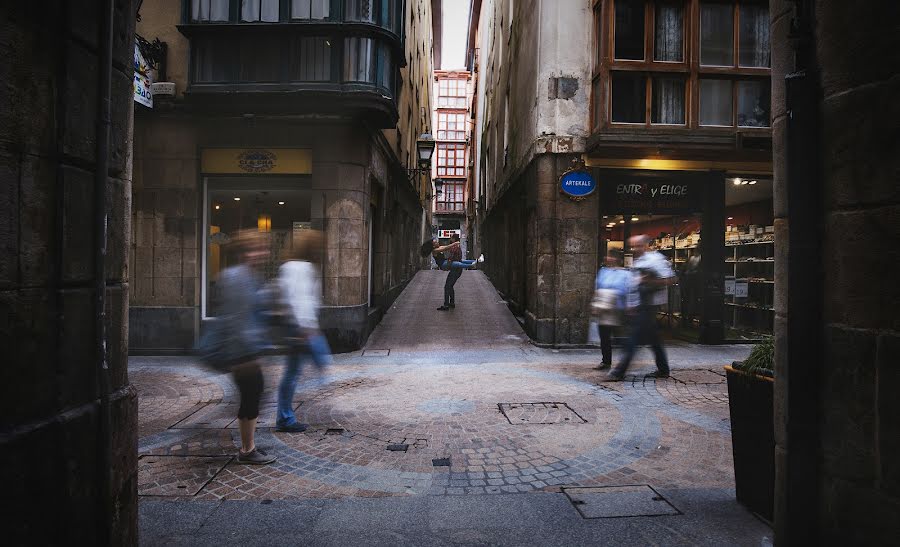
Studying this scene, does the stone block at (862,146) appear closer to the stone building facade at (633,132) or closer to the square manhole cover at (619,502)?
the square manhole cover at (619,502)

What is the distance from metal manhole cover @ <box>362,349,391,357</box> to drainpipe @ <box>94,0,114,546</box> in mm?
6847

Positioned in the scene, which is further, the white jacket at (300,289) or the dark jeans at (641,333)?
the dark jeans at (641,333)

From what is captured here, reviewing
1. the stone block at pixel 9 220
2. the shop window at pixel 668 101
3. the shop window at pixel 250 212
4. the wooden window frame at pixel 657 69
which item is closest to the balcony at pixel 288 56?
the shop window at pixel 250 212

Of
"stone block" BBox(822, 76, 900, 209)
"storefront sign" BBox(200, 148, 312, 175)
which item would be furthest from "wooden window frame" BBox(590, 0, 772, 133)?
"stone block" BBox(822, 76, 900, 209)

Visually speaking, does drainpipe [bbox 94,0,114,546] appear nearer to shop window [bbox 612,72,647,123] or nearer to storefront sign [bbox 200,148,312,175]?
storefront sign [bbox 200,148,312,175]

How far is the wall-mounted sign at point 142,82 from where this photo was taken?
8633mm

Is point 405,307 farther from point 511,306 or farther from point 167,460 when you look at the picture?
point 167,460

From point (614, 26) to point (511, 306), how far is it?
7473 mm

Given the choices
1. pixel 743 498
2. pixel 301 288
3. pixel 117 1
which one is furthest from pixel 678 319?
pixel 117 1

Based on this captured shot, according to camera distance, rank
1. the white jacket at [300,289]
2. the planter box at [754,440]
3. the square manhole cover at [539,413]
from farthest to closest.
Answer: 1. the square manhole cover at [539,413]
2. the white jacket at [300,289]
3. the planter box at [754,440]

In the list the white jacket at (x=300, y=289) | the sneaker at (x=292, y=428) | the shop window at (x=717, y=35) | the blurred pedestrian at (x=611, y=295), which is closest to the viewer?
the white jacket at (x=300, y=289)

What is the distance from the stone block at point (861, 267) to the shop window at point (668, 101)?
27.5ft

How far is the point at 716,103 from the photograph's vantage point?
1016 centimetres

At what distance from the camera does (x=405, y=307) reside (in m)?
14.7
